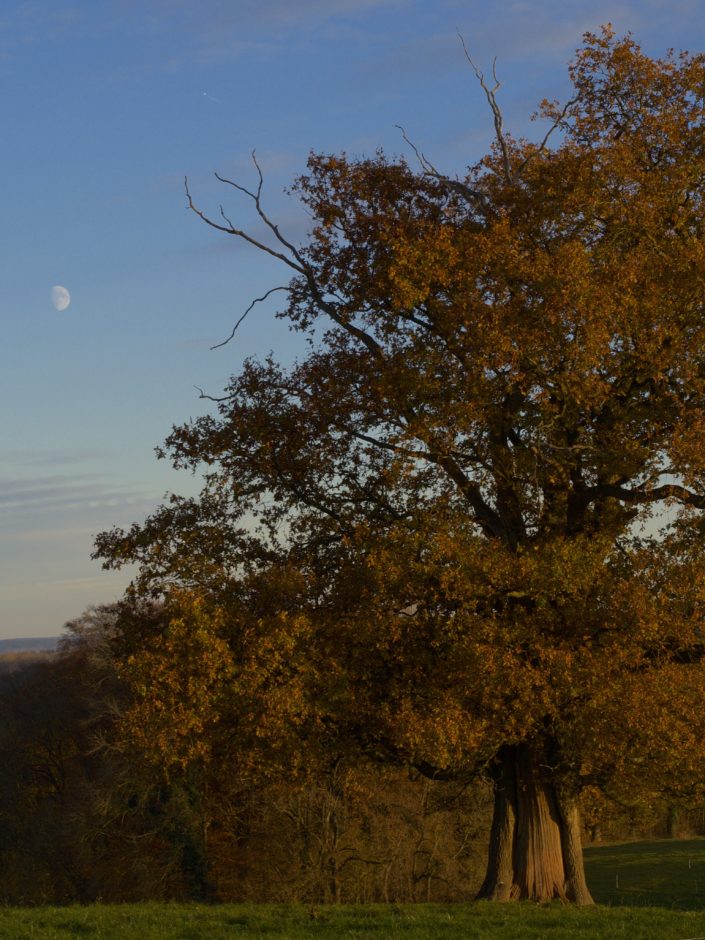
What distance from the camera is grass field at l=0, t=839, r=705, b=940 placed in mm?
14336

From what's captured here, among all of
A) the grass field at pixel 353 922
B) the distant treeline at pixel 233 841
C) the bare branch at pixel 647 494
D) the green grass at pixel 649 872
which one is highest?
the bare branch at pixel 647 494

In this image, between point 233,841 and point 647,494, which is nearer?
point 647,494

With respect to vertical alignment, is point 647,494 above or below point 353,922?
above

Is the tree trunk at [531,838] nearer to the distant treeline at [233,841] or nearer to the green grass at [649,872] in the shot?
the green grass at [649,872]

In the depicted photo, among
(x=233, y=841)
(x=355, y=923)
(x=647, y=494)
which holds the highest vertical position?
(x=647, y=494)

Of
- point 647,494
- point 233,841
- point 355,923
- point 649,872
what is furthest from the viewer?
point 649,872

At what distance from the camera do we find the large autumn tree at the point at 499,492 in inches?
685

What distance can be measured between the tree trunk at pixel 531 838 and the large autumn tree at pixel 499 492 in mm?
56

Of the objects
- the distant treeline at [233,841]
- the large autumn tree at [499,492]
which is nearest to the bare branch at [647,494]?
the large autumn tree at [499,492]

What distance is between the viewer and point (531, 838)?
68.3 ft

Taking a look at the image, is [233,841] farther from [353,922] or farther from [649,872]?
[353,922]

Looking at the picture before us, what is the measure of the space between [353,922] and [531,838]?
254 inches

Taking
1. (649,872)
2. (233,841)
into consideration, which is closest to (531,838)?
(233,841)

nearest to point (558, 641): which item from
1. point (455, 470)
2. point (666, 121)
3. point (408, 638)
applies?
point (408, 638)
